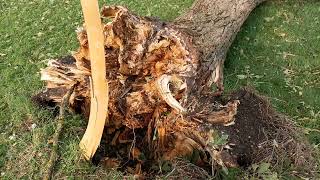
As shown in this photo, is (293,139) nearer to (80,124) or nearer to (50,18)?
(80,124)

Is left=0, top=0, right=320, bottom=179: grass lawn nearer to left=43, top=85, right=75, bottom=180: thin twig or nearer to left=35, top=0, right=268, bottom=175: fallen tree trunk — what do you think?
left=43, top=85, right=75, bottom=180: thin twig

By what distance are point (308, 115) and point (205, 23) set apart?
132 centimetres

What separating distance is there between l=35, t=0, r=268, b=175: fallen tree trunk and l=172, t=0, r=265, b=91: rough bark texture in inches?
9.1

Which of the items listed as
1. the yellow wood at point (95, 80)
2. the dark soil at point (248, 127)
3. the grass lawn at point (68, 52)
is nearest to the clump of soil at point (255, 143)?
the dark soil at point (248, 127)

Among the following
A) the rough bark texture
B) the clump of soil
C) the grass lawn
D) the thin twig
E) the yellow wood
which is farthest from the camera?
the rough bark texture

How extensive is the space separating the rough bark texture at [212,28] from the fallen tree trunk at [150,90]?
231mm

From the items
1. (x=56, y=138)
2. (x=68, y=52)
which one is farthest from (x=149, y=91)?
(x=68, y=52)

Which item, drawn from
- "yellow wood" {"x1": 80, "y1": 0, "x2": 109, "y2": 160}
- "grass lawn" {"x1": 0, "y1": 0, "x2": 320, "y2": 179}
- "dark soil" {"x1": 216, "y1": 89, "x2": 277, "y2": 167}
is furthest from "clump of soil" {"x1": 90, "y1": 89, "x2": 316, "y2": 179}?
"grass lawn" {"x1": 0, "y1": 0, "x2": 320, "y2": 179}

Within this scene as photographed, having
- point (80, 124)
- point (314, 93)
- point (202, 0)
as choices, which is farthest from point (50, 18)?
point (314, 93)

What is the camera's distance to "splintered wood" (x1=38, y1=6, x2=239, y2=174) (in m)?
3.71

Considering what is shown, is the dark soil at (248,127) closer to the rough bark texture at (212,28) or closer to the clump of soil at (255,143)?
the clump of soil at (255,143)

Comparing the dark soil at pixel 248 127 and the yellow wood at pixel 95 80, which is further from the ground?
the yellow wood at pixel 95 80

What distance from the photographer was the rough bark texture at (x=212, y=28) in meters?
4.34

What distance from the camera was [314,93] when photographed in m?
5.26
